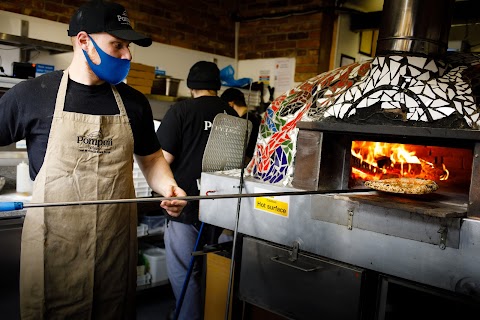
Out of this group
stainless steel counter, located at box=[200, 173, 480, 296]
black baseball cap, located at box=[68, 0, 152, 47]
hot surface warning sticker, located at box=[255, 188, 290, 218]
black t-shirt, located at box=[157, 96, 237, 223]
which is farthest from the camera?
black t-shirt, located at box=[157, 96, 237, 223]

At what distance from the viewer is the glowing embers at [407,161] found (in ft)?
8.22

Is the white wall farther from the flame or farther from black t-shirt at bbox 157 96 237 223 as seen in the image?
the flame

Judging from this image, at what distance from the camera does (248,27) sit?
5.96m

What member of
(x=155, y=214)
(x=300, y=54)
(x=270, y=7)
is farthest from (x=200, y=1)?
(x=155, y=214)

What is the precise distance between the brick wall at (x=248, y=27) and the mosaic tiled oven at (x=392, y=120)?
274 cm

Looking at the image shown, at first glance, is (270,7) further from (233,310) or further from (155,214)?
(233,310)

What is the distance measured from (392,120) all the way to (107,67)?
1250mm

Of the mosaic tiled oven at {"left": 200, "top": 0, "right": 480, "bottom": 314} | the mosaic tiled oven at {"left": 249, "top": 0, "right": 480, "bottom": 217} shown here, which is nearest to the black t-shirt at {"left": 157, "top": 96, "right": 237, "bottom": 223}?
the mosaic tiled oven at {"left": 200, "top": 0, "right": 480, "bottom": 314}

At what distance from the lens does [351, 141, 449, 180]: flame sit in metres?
2.50

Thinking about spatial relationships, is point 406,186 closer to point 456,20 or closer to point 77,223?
point 77,223

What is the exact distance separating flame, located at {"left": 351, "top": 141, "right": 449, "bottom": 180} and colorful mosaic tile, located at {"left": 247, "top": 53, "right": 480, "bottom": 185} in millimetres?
330

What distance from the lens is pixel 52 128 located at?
185 cm

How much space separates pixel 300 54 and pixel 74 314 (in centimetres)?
415

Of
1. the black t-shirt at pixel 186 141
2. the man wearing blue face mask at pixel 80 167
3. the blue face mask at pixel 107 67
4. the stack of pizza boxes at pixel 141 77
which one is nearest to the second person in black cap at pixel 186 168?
the black t-shirt at pixel 186 141
